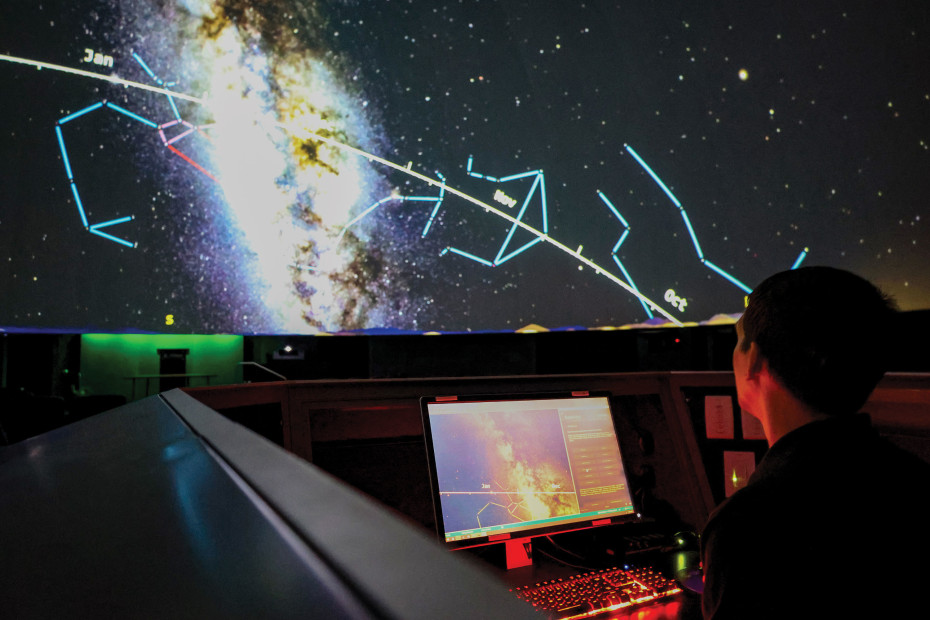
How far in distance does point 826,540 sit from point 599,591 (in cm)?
48

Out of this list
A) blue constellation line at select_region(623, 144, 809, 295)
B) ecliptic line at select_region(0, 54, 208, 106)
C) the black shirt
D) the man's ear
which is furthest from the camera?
blue constellation line at select_region(623, 144, 809, 295)

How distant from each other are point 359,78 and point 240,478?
13.1 ft

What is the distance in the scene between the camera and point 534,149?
12.8 feet

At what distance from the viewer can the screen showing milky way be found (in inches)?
113

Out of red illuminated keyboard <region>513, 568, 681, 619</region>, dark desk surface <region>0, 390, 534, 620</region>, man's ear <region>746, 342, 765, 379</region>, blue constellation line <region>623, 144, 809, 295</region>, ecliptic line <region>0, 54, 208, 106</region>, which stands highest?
ecliptic line <region>0, 54, 208, 106</region>

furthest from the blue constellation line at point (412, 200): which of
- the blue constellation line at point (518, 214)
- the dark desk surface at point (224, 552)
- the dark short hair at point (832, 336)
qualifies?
the dark desk surface at point (224, 552)

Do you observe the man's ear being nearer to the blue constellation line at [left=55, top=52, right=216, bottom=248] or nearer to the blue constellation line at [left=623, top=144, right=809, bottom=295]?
the blue constellation line at [left=623, top=144, right=809, bottom=295]

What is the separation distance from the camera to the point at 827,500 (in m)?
0.68

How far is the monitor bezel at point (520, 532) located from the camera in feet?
3.57

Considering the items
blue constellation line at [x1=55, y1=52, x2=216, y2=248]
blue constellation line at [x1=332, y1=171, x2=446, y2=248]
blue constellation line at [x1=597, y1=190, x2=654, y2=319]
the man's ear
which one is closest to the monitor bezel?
the man's ear

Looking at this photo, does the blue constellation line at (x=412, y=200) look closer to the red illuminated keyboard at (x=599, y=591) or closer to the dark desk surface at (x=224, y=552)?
the red illuminated keyboard at (x=599, y=591)

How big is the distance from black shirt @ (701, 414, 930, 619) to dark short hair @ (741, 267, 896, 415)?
0.12 metres

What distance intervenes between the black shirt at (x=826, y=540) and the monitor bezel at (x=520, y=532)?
18.9 inches

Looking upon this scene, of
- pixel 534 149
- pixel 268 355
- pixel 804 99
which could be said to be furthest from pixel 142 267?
pixel 804 99
